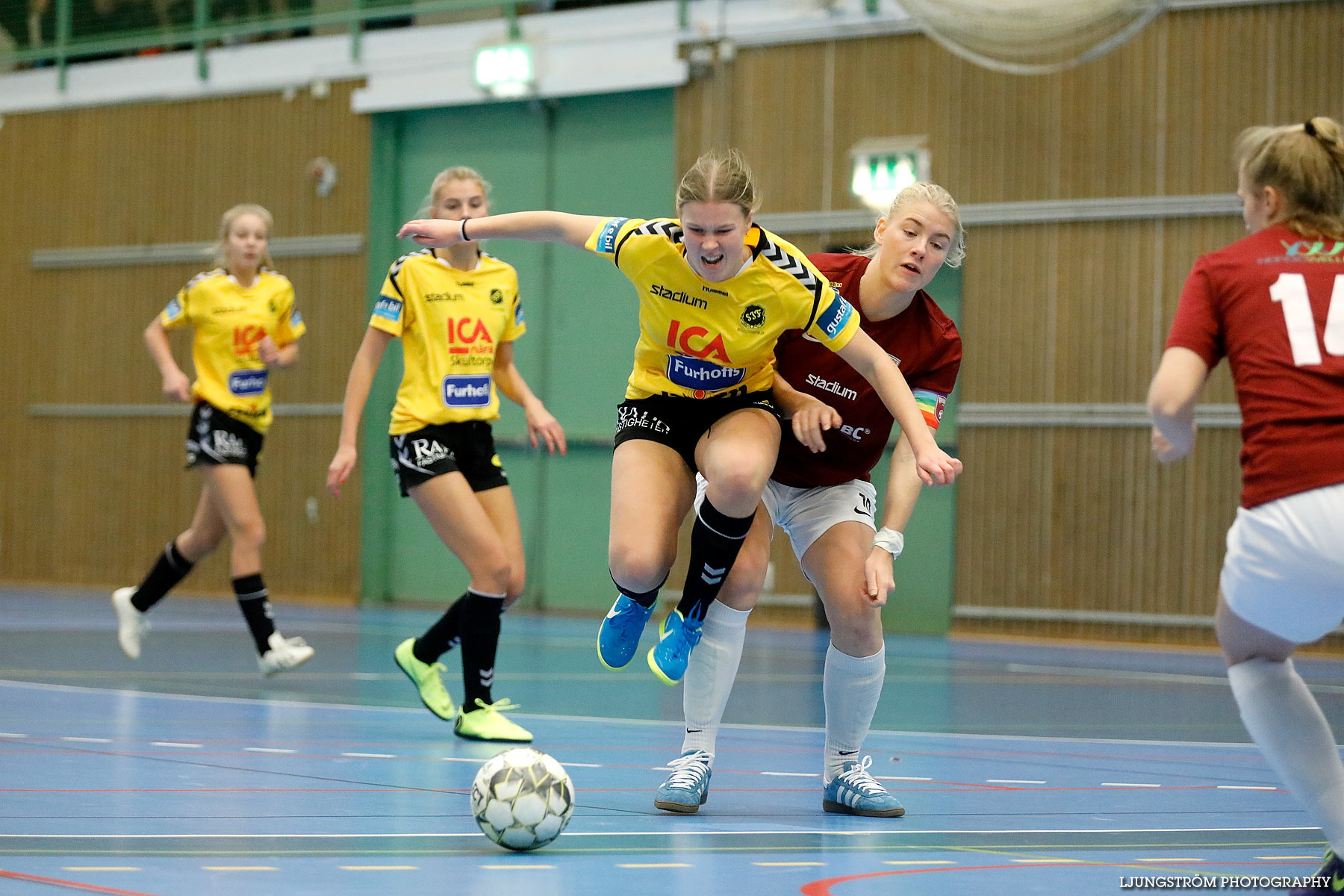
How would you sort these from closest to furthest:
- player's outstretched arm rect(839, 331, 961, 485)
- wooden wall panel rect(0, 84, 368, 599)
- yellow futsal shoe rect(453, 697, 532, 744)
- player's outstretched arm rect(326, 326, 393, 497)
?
1. player's outstretched arm rect(839, 331, 961, 485)
2. yellow futsal shoe rect(453, 697, 532, 744)
3. player's outstretched arm rect(326, 326, 393, 497)
4. wooden wall panel rect(0, 84, 368, 599)

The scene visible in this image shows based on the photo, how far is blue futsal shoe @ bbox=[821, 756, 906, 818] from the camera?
161 inches

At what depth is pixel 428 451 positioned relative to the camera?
5629mm

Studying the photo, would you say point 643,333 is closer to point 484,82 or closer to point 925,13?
point 925,13

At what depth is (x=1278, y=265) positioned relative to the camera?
2.85 m

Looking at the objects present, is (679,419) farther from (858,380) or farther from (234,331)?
(234,331)

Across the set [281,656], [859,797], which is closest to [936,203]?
[859,797]

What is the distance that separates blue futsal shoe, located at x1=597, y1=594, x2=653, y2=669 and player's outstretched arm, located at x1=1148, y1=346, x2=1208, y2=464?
172 cm

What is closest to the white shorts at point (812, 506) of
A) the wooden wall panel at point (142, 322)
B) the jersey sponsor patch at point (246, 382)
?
the jersey sponsor patch at point (246, 382)

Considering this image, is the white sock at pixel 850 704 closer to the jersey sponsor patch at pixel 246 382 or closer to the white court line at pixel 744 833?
the white court line at pixel 744 833

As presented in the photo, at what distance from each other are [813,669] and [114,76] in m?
11.1

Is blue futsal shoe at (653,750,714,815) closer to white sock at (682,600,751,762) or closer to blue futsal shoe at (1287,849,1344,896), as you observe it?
white sock at (682,600,751,762)

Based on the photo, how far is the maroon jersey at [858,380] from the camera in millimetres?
4332

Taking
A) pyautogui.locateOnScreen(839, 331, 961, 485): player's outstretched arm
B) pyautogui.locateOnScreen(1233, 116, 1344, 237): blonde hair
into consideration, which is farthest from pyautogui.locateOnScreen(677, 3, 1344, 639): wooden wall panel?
pyautogui.locateOnScreen(1233, 116, 1344, 237): blonde hair

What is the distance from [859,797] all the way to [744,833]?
48 cm
